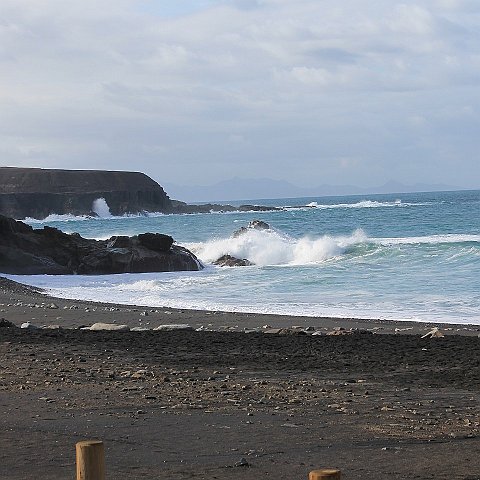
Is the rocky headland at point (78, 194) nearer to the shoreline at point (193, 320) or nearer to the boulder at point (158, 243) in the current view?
the boulder at point (158, 243)

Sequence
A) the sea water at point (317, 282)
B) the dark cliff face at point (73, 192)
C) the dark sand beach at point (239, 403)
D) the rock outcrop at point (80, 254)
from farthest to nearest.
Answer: the dark cliff face at point (73, 192) < the rock outcrop at point (80, 254) < the sea water at point (317, 282) < the dark sand beach at point (239, 403)

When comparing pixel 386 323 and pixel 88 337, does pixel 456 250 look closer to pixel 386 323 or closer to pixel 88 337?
pixel 386 323

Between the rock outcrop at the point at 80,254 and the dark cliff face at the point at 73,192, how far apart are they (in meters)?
90.8

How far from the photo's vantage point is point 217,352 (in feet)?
40.9

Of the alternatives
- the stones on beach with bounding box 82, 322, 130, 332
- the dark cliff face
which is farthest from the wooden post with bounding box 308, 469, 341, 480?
the dark cliff face

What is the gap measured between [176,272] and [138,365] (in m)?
23.0

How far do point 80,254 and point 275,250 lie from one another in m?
9.10

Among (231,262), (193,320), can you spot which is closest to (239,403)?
(193,320)

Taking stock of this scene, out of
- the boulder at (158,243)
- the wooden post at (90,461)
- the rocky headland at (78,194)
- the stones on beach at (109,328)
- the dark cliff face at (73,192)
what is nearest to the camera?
the wooden post at (90,461)

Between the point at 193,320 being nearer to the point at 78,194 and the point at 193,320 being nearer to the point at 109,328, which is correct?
the point at 109,328

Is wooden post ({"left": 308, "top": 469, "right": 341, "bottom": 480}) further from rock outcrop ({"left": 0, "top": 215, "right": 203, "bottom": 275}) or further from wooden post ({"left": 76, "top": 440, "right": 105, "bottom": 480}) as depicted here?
rock outcrop ({"left": 0, "top": 215, "right": 203, "bottom": 275})

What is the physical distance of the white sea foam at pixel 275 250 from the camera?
39750 millimetres

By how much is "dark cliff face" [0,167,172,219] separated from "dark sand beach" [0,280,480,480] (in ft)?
377

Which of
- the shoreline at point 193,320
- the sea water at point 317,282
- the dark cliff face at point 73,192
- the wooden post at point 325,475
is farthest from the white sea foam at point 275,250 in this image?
the dark cliff face at point 73,192
